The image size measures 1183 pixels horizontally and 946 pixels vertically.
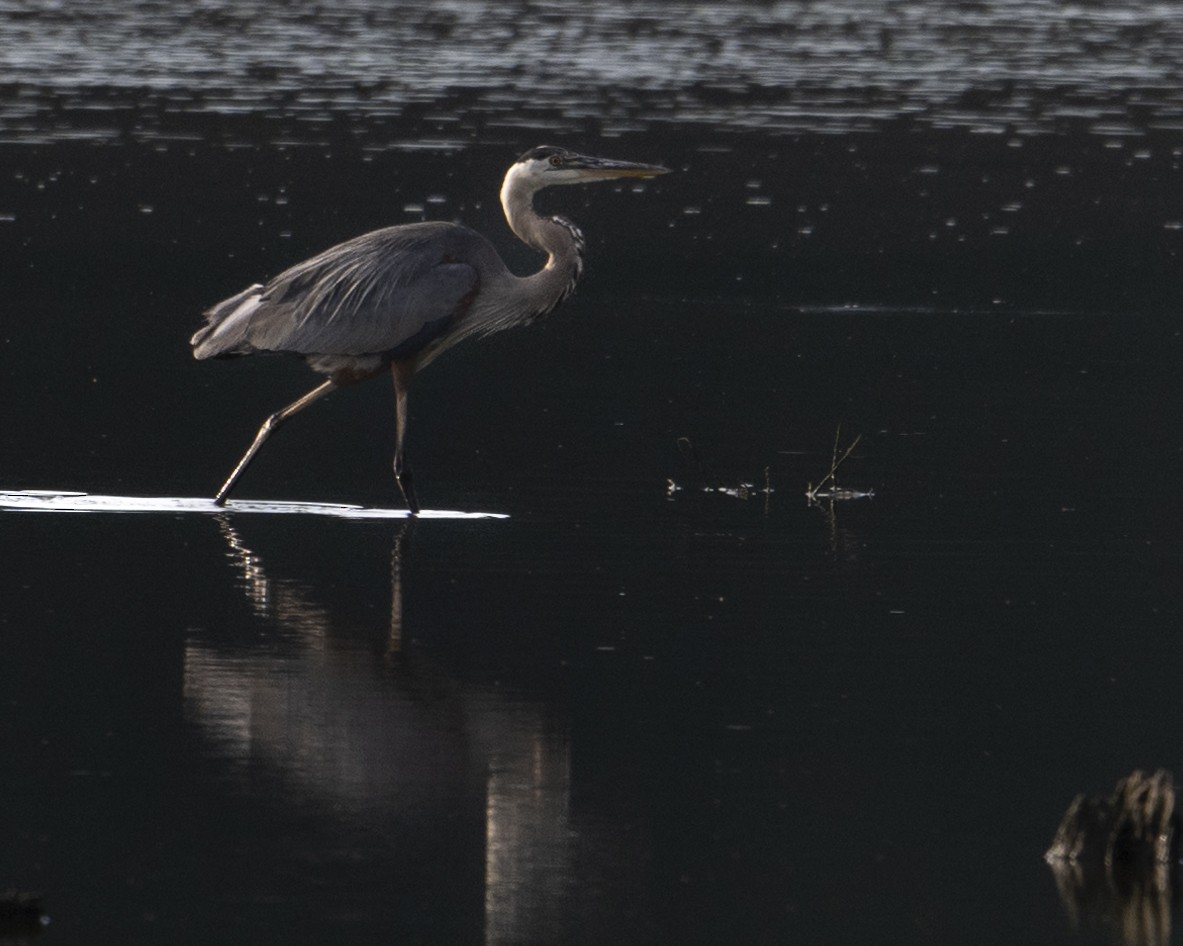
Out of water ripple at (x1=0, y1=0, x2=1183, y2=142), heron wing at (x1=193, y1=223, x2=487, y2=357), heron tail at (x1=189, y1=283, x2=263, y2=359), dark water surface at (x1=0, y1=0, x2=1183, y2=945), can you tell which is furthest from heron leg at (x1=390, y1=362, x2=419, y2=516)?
water ripple at (x1=0, y1=0, x2=1183, y2=142)

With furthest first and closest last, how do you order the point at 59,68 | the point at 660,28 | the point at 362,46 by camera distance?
1. the point at 660,28
2. the point at 362,46
3. the point at 59,68

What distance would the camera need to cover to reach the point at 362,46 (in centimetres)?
3878

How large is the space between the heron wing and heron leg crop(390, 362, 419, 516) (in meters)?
0.12

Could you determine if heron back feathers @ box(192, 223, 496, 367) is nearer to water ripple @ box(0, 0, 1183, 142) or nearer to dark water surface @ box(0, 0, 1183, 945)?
dark water surface @ box(0, 0, 1183, 945)

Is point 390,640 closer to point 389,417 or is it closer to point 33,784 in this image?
point 33,784

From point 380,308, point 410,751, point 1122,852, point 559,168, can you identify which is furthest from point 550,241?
point 1122,852

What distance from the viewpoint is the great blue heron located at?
11797 mm

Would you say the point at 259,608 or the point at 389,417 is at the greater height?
the point at 259,608

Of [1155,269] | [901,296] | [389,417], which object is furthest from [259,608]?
[1155,269]

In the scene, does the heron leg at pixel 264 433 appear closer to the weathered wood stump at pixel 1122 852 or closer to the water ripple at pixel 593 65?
the weathered wood stump at pixel 1122 852

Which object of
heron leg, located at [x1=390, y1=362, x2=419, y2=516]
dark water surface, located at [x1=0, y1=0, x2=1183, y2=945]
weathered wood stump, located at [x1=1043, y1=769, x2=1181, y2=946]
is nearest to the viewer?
weathered wood stump, located at [x1=1043, y1=769, x2=1181, y2=946]

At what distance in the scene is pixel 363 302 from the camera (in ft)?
38.7

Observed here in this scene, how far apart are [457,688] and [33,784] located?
1.56 metres

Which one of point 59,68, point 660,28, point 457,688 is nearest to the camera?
point 457,688
